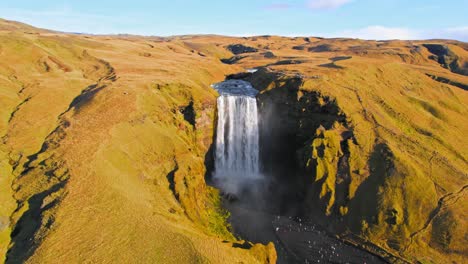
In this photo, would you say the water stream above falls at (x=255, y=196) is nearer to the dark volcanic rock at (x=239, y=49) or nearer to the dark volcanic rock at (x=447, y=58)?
the dark volcanic rock at (x=447, y=58)

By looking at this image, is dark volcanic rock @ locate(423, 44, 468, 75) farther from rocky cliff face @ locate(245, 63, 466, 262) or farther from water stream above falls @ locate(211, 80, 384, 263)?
water stream above falls @ locate(211, 80, 384, 263)

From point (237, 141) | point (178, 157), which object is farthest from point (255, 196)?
point (178, 157)

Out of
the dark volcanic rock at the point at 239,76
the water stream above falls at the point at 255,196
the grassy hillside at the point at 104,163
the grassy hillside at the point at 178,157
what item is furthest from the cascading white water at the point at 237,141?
the dark volcanic rock at the point at 239,76

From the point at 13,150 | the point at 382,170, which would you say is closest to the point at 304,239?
the point at 382,170

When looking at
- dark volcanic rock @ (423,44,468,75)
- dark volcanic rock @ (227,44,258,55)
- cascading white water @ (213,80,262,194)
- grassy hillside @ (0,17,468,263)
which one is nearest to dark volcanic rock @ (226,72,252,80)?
grassy hillside @ (0,17,468,263)

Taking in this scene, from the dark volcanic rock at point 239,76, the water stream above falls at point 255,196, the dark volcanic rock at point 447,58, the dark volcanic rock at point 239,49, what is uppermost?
the dark volcanic rock at point 239,49

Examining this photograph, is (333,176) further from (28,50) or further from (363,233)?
(28,50)

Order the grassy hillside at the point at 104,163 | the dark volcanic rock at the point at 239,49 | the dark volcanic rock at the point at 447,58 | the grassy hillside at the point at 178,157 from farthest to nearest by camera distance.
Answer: the dark volcanic rock at the point at 239,49 < the dark volcanic rock at the point at 447,58 < the grassy hillside at the point at 178,157 < the grassy hillside at the point at 104,163
